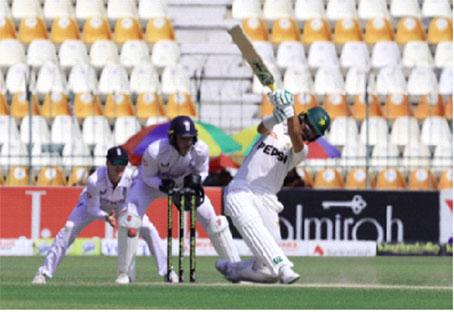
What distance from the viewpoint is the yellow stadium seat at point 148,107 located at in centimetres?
2941

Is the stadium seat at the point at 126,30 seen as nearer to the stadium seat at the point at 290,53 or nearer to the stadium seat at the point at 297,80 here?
the stadium seat at the point at 290,53

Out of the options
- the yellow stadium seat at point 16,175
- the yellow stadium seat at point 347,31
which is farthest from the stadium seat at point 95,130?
the yellow stadium seat at point 347,31

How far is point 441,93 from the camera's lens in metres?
30.2

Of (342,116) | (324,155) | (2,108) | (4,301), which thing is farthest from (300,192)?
(4,301)

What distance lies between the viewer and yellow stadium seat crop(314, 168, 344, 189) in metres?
27.8

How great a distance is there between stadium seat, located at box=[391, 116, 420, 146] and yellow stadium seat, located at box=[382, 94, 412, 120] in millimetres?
106

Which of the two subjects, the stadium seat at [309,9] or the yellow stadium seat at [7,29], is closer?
the yellow stadium seat at [7,29]

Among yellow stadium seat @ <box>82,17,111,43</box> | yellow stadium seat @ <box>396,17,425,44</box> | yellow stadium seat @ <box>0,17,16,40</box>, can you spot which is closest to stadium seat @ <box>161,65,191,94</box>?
yellow stadium seat @ <box>82,17,111,43</box>

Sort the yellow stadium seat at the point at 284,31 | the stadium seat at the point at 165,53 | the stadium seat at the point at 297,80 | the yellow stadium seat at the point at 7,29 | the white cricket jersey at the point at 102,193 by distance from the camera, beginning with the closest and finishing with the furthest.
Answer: the white cricket jersey at the point at 102,193 < the stadium seat at the point at 297,80 < the stadium seat at the point at 165,53 < the yellow stadium seat at the point at 7,29 < the yellow stadium seat at the point at 284,31

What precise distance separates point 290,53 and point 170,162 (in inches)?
610

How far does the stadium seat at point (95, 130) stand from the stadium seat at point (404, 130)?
5.13 m

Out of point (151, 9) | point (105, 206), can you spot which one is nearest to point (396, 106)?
point (151, 9)

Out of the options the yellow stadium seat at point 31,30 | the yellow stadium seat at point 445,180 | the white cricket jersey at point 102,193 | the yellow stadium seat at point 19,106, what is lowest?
the yellow stadium seat at point 445,180

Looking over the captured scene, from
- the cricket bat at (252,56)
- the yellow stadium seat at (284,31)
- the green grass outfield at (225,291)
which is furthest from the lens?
the yellow stadium seat at (284,31)
